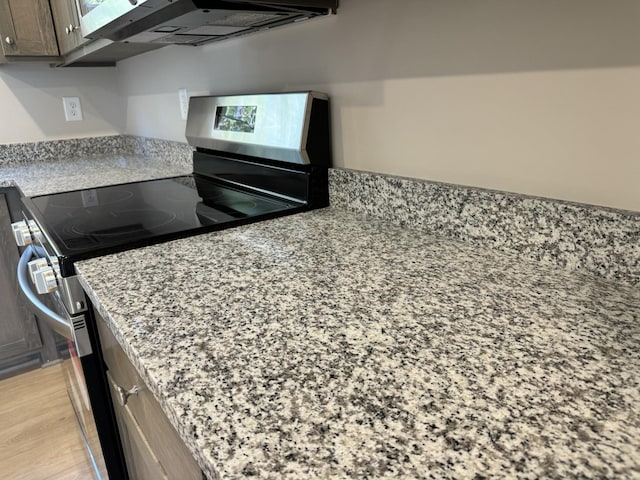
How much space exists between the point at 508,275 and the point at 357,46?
598 mm

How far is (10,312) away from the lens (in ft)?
6.41

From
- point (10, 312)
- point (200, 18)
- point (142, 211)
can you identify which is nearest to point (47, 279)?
point (142, 211)

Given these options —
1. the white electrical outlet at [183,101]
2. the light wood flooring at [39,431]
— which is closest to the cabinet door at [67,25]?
the white electrical outlet at [183,101]

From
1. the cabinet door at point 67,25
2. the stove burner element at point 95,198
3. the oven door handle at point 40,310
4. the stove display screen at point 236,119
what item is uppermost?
the cabinet door at point 67,25

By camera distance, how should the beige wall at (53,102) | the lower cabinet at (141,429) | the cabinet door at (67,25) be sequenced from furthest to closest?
1. the beige wall at (53,102)
2. the cabinet door at (67,25)
3. the lower cabinet at (141,429)

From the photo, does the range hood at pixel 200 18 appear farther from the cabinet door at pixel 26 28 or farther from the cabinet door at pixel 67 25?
the cabinet door at pixel 26 28

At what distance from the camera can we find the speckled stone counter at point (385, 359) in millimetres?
365

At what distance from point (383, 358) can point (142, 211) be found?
87cm

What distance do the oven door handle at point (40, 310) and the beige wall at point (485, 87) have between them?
2.47ft

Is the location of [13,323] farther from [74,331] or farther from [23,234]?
[74,331]

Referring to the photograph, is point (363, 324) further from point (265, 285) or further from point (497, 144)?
point (497, 144)

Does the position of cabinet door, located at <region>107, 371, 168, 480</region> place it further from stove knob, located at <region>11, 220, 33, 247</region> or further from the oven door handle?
stove knob, located at <region>11, 220, 33, 247</region>

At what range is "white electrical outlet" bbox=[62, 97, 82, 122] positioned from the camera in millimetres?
2336

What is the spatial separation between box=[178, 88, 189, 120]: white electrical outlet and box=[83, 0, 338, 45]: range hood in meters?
0.44
